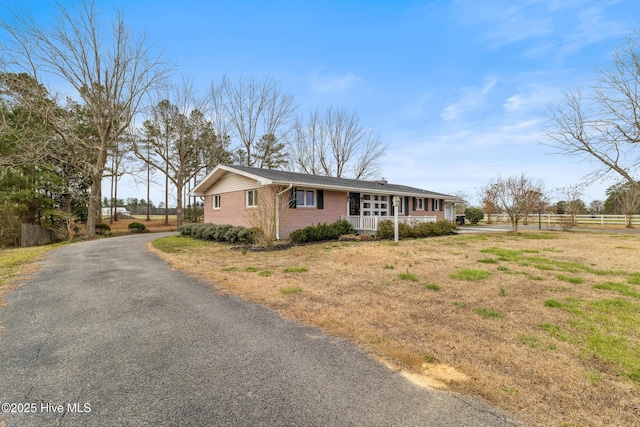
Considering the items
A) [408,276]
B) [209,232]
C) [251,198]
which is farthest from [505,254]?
[209,232]

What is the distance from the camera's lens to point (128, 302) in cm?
485

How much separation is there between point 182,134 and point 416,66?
825 inches

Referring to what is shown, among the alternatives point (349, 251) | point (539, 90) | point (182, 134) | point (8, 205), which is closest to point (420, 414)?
point (349, 251)

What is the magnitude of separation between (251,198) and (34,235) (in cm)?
1364

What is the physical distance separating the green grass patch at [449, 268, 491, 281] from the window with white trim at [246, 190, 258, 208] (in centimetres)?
1029

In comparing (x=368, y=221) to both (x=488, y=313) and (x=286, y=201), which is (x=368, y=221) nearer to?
(x=286, y=201)

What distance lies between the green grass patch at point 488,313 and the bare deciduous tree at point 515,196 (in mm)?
14503

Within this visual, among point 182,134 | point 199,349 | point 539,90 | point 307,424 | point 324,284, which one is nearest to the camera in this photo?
point 307,424

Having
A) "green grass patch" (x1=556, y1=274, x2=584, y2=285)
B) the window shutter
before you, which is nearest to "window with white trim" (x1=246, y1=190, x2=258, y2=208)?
the window shutter

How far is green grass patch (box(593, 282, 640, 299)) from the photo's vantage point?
502cm

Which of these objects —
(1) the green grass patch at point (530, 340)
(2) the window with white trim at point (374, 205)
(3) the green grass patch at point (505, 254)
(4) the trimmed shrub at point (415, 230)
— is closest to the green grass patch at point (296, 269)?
(1) the green grass patch at point (530, 340)

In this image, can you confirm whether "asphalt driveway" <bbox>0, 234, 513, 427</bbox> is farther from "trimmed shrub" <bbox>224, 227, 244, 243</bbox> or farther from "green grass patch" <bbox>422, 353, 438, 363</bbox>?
"trimmed shrub" <bbox>224, 227, 244, 243</bbox>

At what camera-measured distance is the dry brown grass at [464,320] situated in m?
2.30

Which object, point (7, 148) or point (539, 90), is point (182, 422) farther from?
point (7, 148)
